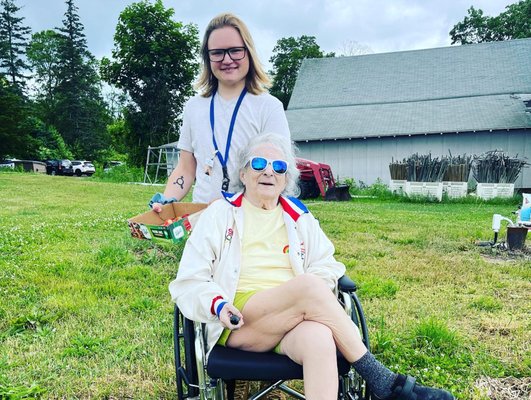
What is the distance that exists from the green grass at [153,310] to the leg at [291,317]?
110cm

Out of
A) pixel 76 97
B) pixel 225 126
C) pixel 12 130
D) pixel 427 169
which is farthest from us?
pixel 76 97

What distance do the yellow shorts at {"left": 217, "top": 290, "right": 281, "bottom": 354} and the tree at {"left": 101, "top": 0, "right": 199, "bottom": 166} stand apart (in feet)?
111

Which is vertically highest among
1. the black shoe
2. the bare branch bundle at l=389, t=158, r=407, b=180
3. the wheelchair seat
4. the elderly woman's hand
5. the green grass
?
the bare branch bundle at l=389, t=158, r=407, b=180

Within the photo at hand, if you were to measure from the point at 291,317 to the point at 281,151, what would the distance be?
32.6 inches

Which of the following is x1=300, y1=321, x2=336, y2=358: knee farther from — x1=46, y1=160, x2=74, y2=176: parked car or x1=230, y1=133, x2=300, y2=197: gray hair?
x1=46, y1=160, x2=74, y2=176: parked car

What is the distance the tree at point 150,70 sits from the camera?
35219mm

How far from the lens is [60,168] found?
36.1m

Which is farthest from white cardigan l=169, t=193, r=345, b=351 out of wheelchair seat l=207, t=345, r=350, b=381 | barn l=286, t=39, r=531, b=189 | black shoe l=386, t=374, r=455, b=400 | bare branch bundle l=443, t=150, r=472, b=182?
barn l=286, t=39, r=531, b=189

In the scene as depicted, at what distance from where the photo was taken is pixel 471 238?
25.1ft

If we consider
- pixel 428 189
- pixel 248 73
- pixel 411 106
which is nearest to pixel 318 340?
pixel 248 73

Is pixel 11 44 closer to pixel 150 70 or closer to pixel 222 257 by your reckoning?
pixel 150 70

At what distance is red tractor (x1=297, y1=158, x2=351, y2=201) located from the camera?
52.7ft

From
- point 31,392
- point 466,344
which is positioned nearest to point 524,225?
point 466,344

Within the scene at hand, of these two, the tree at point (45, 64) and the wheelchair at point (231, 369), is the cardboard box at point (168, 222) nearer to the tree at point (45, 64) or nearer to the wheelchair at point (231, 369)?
the wheelchair at point (231, 369)
